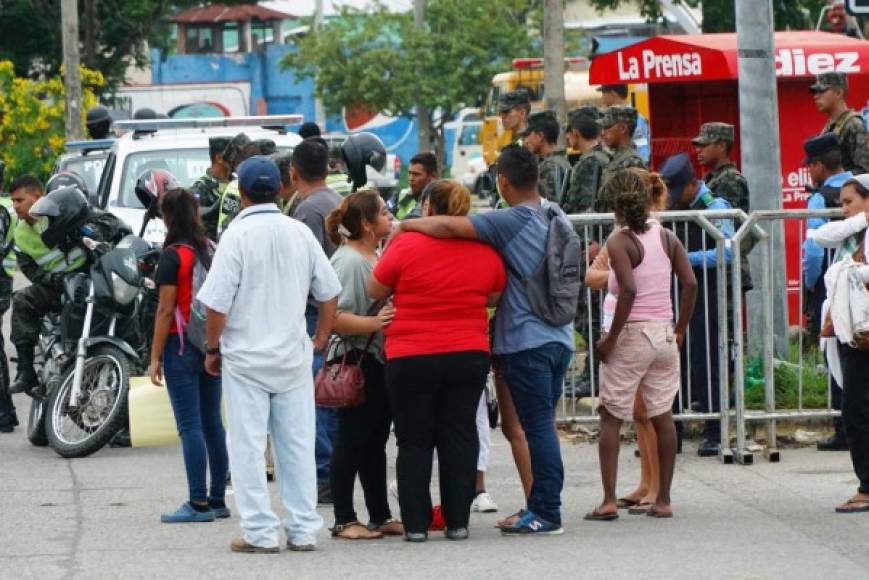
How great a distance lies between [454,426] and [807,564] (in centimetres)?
169

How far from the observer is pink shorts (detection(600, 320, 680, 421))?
9.27 m

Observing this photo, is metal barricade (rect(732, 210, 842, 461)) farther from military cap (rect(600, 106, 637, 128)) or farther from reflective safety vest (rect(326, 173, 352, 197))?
reflective safety vest (rect(326, 173, 352, 197))

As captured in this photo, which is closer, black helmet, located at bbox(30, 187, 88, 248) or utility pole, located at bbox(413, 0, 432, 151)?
black helmet, located at bbox(30, 187, 88, 248)

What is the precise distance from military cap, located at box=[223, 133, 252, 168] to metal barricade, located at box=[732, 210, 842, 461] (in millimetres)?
3170

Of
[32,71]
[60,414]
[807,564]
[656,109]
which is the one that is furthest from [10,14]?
[807,564]

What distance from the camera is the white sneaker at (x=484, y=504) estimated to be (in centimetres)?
973

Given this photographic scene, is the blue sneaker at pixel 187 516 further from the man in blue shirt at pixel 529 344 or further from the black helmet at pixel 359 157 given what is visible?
the black helmet at pixel 359 157

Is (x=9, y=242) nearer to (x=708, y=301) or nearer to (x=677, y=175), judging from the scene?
(x=677, y=175)

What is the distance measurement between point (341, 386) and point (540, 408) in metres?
0.94

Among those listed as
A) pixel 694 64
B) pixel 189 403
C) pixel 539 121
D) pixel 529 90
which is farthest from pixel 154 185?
pixel 529 90

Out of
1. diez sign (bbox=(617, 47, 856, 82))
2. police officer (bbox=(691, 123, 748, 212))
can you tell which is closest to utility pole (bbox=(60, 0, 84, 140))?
diez sign (bbox=(617, 47, 856, 82))

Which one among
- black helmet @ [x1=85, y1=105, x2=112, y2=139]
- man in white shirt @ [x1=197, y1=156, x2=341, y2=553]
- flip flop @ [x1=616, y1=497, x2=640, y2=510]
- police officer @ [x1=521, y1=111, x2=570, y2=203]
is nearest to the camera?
man in white shirt @ [x1=197, y1=156, x2=341, y2=553]

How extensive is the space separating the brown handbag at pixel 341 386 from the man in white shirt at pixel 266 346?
0.10 metres

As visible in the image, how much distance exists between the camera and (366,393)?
8938 millimetres
